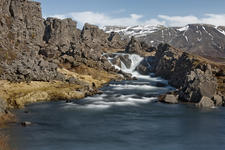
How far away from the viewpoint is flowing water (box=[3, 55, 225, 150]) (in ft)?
142

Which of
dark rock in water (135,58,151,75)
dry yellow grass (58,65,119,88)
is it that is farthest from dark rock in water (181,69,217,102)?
dark rock in water (135,58,151,75)

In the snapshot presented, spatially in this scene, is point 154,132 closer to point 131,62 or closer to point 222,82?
point 222,82

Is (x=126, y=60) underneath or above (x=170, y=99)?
above

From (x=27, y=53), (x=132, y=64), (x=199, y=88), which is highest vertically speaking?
(x=27, y=53)

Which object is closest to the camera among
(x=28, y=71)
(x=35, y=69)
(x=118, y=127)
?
(x=118, y=127)

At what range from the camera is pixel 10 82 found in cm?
8062

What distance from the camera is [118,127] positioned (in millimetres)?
52750

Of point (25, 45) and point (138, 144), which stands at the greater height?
point (25, 45)

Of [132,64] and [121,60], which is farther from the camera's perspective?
[121,60]

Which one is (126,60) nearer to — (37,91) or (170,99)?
(170,99)

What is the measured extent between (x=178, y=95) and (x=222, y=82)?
778 inches

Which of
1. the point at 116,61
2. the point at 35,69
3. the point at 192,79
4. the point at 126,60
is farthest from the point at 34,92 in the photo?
the point at 126,60

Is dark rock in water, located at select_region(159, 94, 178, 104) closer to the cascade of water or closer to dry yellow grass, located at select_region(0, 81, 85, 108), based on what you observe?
dry yellow grass, located at select_region(0, 81, 85, 108)

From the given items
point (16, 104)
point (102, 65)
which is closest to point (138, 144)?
point (16, 104)
